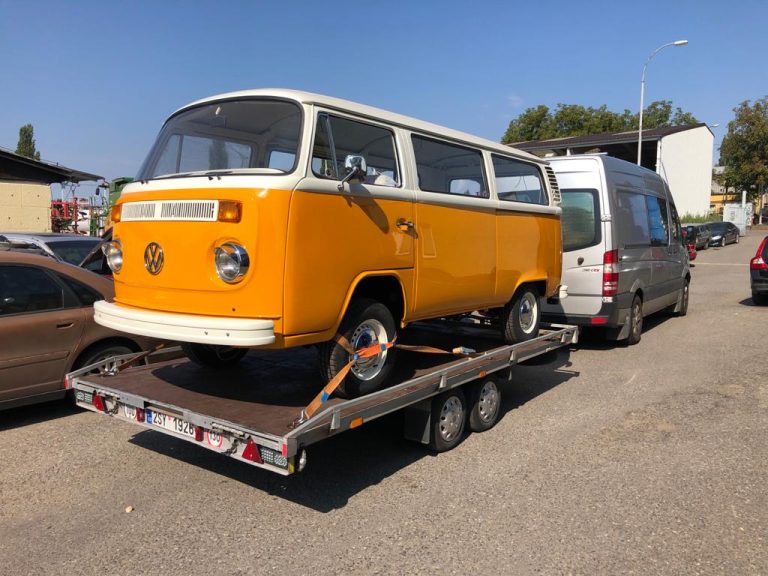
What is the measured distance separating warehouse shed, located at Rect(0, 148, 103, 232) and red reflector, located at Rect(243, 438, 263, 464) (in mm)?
21913

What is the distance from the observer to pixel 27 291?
5465 millimetres

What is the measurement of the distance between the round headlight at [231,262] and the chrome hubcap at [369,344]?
3.20 ft

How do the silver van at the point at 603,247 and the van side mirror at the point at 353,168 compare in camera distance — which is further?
the silver van at the point at 603,247

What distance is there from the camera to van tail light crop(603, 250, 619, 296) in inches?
336

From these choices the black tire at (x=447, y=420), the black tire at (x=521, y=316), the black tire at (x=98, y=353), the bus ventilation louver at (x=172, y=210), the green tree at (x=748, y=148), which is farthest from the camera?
the green tree at (x=748, y=148)

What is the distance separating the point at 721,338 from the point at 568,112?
2377 inches

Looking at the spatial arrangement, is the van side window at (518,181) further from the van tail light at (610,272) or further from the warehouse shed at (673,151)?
the warehouse shed at (673,151)

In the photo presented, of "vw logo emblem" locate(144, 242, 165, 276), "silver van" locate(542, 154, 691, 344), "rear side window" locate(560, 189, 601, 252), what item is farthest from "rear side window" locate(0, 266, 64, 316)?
"rear side window" locate(560, 189, 601, 252)

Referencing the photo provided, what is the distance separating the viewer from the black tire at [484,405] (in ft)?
17.3

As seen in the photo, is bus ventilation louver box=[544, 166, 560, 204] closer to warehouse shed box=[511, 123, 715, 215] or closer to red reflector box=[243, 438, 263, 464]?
red reflector box=[243, 438, 263, 464]

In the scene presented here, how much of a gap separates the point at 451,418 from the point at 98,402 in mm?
2671

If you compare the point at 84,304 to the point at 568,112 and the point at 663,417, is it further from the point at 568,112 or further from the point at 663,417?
the point at 568,112

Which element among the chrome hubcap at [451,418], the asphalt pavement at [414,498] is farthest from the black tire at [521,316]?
the chrome hubcap at [451,418]

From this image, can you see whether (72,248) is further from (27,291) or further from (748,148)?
(748,148)
